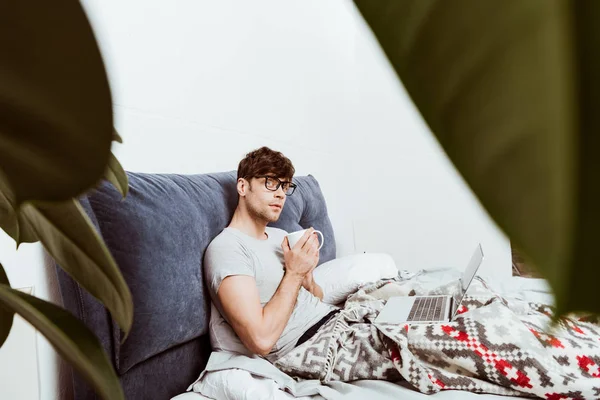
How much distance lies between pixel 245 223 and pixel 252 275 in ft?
0.87

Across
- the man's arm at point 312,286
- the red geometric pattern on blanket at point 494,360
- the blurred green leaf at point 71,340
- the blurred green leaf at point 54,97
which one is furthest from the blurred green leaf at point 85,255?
the man's arm at point 312,286

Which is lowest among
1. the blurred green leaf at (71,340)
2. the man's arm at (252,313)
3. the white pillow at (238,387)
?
the white pillow at (238,387)

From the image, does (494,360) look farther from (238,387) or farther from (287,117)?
(287,117)

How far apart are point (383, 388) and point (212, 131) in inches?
51.3

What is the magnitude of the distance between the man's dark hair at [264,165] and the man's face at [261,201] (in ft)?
0.10

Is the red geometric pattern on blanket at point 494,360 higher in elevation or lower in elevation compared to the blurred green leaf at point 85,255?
lower

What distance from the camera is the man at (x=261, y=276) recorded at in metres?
1.48

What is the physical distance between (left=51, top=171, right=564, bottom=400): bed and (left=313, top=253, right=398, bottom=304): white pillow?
776mm

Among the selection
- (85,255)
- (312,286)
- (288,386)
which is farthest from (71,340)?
(312,286)

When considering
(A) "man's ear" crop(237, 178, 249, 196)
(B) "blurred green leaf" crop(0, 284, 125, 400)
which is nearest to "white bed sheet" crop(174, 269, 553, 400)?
(A) "man's ear" crop(237, 178, 249, 196)

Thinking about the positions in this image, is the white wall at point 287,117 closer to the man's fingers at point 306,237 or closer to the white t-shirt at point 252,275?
the white t-shirt at point 252,275

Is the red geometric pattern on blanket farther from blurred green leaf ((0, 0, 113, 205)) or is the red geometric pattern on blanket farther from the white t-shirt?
blurred green leaf ((0, 0, 113, 205))

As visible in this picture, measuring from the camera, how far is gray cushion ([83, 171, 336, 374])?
121 centimetres

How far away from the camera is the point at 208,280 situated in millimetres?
1518
